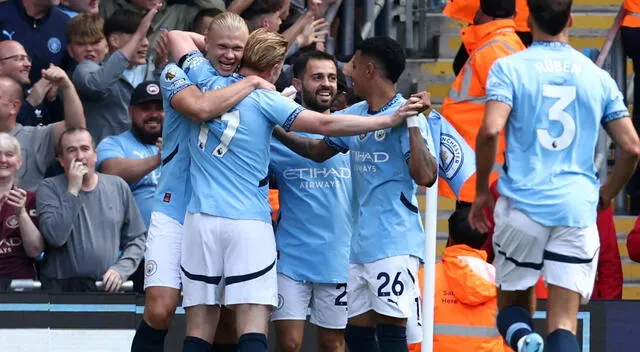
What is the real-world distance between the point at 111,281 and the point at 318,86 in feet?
6.75

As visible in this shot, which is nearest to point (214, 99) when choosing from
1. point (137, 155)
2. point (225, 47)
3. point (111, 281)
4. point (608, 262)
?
point (225, 47)

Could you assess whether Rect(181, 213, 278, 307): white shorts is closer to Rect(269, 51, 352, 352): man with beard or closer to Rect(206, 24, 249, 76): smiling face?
Rect(269, 51, 352, 352): man with beard

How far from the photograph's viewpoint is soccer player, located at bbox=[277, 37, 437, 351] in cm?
967

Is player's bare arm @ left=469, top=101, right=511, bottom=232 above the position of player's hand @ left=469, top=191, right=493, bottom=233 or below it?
above

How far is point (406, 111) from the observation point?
9328mm

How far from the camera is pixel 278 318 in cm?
1023

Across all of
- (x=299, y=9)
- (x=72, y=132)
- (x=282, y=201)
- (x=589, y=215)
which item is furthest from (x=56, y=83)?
(x=589, y=215)

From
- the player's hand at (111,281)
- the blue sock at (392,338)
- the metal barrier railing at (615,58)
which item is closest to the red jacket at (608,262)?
the metal barrier railing at (615,58)

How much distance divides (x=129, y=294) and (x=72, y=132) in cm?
119

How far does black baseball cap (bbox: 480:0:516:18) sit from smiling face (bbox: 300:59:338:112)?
2.47m

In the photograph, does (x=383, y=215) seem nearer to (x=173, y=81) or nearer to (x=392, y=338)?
(x=392, y=338)

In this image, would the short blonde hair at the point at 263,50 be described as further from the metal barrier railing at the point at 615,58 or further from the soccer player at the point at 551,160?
the metal barrier railing at the point at 615,58

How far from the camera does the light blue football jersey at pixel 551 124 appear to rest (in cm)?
891

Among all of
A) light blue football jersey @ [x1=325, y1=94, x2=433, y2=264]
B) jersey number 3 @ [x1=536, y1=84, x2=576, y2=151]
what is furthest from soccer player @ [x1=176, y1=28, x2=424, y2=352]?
jersey number 3 @ [x1=536, y1=84, x2=576, y2=151]
